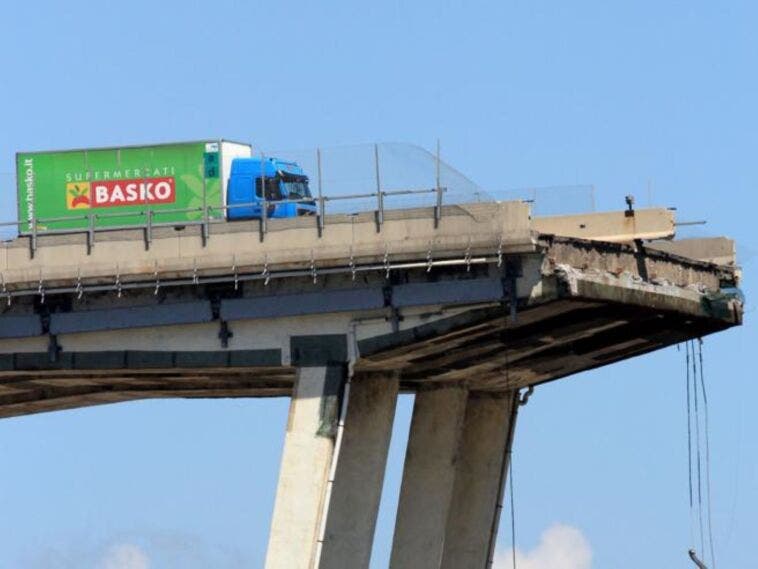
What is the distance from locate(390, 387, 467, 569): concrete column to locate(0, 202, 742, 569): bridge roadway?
3.34m

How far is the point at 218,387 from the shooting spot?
111875 mm

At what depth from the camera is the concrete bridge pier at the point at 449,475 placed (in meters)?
112

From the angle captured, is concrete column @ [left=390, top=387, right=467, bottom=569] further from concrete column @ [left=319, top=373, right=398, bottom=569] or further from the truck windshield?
the truck windshield

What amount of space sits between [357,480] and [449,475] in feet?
32.7

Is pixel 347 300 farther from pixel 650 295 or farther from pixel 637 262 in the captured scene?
pixel 650 295

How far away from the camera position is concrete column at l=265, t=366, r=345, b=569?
326 feet

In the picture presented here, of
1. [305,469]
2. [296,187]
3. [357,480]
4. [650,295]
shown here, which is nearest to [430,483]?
[357,480]

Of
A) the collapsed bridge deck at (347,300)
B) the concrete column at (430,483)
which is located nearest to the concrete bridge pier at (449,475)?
the concrete column at (430,483)

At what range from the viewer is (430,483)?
11200 centimetres

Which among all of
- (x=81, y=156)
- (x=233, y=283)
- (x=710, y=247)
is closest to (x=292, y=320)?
(x=233, y=283)

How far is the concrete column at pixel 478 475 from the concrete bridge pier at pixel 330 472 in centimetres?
1206

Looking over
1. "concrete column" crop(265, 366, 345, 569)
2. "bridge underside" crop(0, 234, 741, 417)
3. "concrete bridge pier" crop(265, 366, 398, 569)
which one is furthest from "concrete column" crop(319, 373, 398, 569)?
"bridge underside" crop(0, 234, 741, 417)

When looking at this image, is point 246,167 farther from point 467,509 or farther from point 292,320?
point 467,509

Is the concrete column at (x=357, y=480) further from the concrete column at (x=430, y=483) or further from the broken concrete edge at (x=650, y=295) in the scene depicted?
the broken concrete edge at (x=650, y=295)
